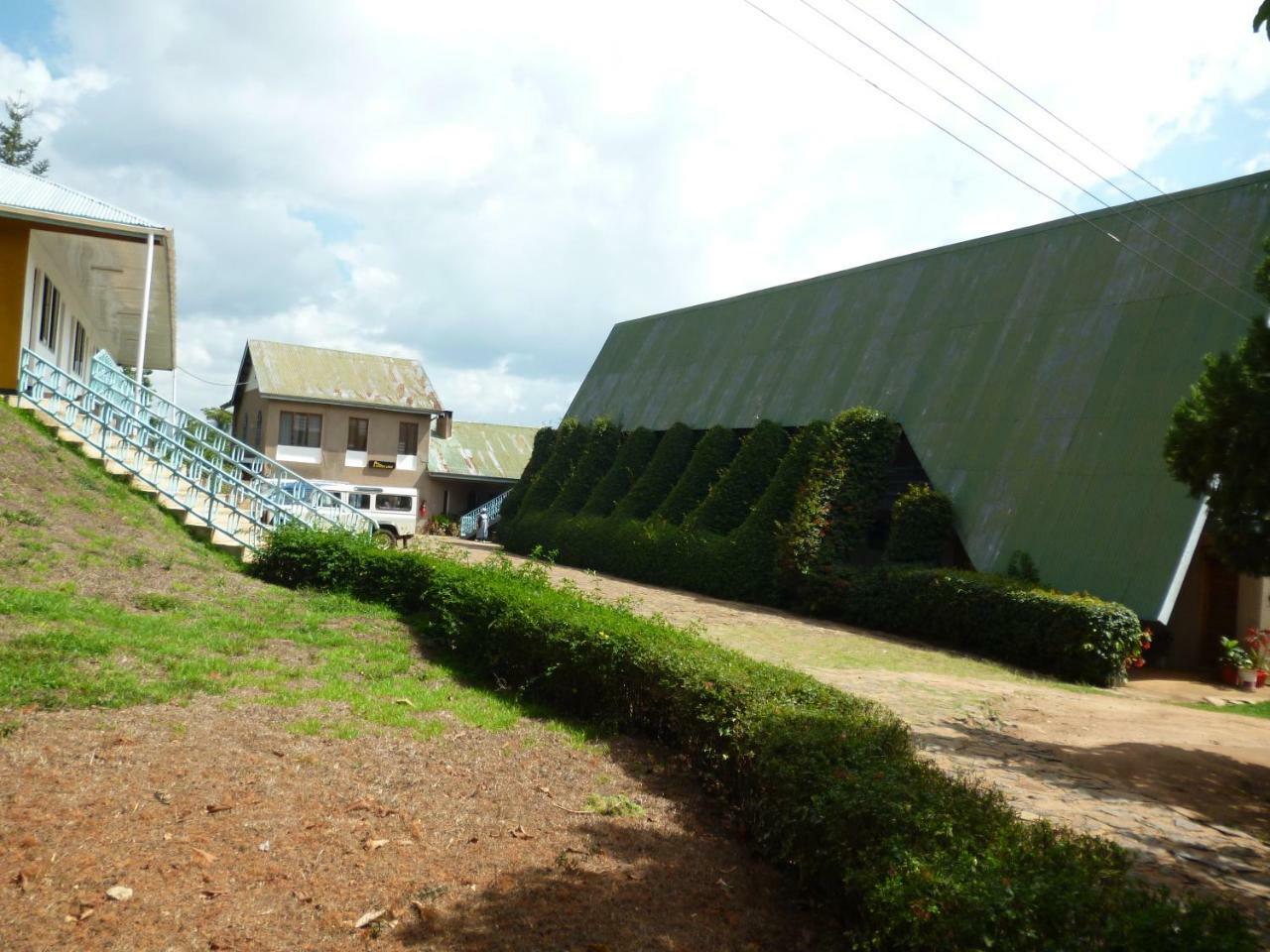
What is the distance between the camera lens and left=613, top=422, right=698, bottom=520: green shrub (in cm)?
2722

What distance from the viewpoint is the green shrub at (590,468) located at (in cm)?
3091

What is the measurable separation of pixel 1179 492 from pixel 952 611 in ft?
13.0

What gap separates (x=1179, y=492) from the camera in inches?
611

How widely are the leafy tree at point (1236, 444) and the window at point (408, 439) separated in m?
38.6

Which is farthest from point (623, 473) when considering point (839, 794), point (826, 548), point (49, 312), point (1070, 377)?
point (839, 794)

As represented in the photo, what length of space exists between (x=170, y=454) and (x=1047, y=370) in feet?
53.2

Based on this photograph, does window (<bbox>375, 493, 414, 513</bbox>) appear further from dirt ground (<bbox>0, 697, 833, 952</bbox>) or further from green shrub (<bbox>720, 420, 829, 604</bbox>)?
dirt ground (<bbox>0, 697, 833, 952</bbox>)

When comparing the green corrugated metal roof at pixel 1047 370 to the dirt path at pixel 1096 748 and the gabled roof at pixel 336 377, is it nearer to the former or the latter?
the dirt path at pixel 1096 748

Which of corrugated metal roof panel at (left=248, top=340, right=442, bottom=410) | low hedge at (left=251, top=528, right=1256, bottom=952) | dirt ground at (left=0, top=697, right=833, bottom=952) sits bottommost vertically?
dirt ground at (left=0, top=697, right=833, bottom=952)

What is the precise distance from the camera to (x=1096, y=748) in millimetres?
9531

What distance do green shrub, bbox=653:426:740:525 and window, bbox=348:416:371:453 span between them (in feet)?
71.3

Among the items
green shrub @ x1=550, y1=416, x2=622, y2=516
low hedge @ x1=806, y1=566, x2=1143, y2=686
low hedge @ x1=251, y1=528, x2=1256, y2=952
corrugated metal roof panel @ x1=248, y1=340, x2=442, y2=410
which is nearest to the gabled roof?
corrugated metal roof panel @ x1=248, y1=340, x2=442, y2=410

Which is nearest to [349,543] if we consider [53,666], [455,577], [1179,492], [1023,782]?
[455,577]

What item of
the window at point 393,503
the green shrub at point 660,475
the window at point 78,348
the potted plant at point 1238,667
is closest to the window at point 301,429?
the window at point 393,503
